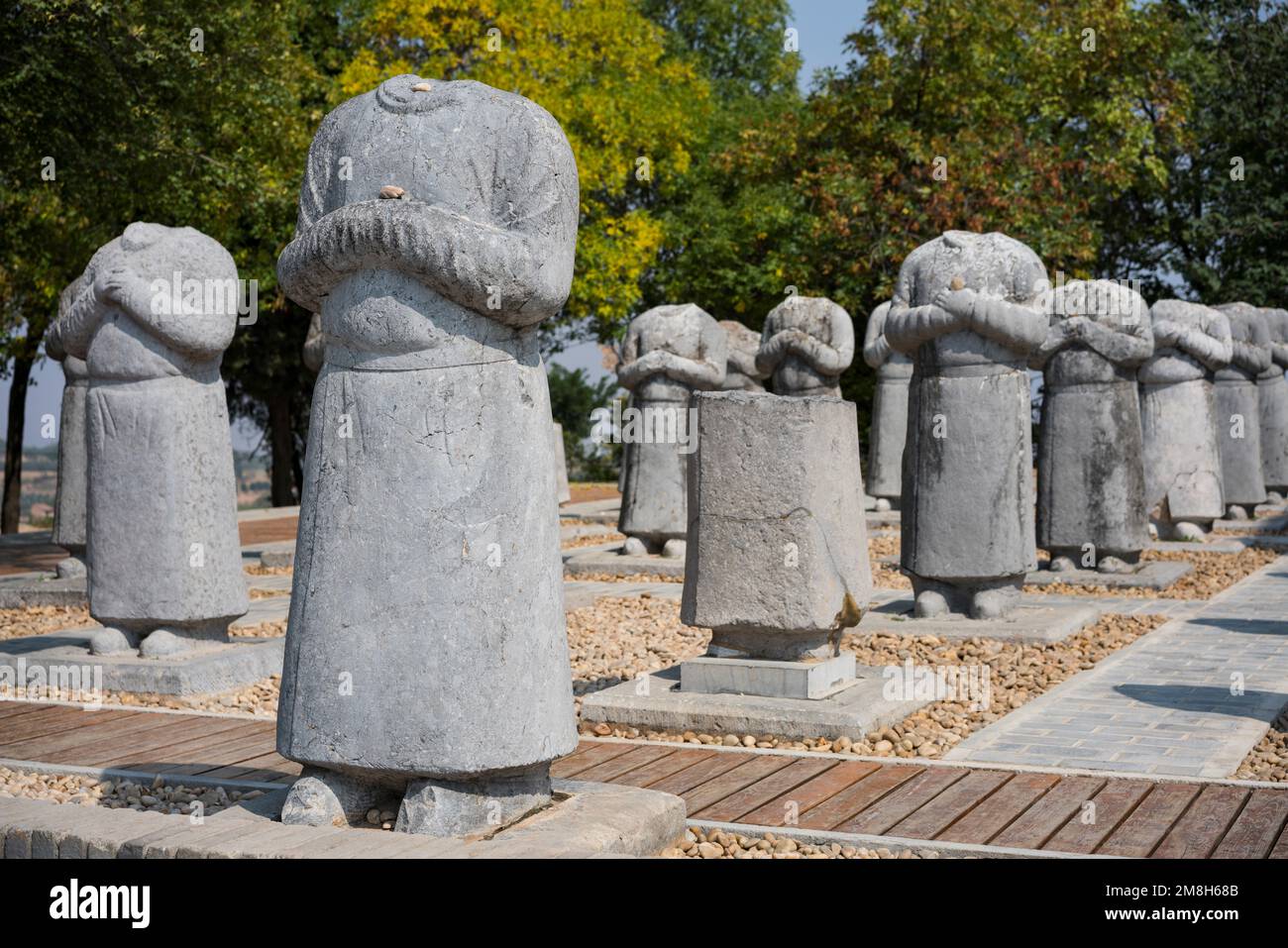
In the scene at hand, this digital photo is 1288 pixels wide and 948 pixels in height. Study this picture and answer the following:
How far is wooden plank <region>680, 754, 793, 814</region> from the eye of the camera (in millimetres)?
5699

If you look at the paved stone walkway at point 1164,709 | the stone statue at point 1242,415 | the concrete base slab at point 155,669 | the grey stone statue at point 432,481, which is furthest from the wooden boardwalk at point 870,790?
the stone statue at point 1242,415

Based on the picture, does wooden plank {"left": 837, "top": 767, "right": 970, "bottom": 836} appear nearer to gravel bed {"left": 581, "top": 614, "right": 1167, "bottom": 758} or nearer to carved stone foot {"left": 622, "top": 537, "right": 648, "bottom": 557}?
→ gravel bed {"left": 581, "top": 614, "right": 1167, "bottom": 758}

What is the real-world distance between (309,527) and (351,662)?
441mm

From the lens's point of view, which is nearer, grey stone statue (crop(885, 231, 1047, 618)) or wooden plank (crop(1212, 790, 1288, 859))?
wooden plank (crop(1212, 790, 1288, 859))

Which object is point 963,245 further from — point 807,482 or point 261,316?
point 261,316

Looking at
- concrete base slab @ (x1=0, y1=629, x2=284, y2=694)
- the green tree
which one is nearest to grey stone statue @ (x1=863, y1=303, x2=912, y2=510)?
the green tree

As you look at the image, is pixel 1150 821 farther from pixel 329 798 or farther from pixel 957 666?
pixel 957 666

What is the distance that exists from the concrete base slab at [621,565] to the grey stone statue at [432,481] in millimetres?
8599

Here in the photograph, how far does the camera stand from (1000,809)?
5.47 meters

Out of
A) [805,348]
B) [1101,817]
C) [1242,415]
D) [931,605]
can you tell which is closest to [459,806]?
[1101,817]

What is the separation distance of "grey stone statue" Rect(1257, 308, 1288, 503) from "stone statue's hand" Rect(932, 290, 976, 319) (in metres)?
10.9

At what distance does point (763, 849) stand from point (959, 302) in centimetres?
499

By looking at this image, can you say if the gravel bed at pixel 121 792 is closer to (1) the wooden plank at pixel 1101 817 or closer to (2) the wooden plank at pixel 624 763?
(2) the wooden plank at pixel 624 763

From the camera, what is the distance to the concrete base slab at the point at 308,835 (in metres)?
4.13
